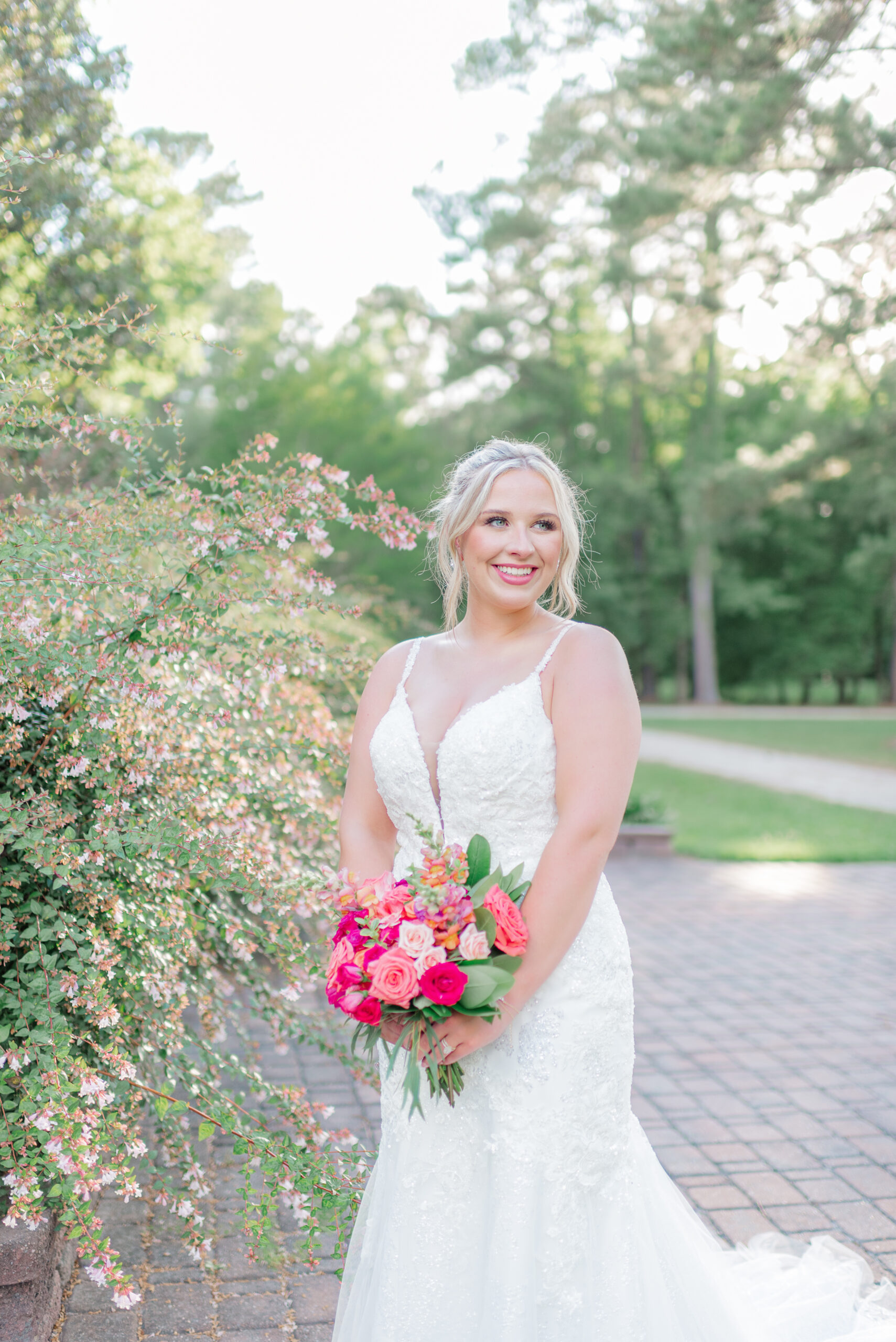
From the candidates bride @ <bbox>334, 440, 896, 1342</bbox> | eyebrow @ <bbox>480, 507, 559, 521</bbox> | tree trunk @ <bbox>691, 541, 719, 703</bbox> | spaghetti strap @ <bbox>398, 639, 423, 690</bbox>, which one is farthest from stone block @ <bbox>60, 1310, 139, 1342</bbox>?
tree trunk @ <bbox>691, 541, 719, 703</bbox>

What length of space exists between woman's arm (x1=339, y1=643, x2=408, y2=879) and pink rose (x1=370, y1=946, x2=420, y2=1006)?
22.3 inches

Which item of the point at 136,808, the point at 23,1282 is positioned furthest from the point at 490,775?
the point at 23,1282

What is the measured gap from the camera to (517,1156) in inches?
91.6

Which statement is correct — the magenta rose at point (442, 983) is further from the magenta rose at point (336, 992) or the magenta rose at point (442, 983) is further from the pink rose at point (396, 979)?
the magenta rose at point (336, 992)

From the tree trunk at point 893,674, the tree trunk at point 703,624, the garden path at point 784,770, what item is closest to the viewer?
the garden path at point 784,770

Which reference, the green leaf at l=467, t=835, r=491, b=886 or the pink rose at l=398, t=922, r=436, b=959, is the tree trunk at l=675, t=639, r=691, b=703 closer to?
the green leaf at l=467, t=835, r=491, b=886

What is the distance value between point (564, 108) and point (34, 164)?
76.7ft

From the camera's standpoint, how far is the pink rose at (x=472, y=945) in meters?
2.04

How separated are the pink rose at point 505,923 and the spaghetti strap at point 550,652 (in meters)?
0.55

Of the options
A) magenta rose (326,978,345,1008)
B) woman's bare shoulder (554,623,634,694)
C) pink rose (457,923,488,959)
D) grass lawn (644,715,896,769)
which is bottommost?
grass lawn (644,715,896,769)

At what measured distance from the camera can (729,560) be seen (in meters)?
39.1

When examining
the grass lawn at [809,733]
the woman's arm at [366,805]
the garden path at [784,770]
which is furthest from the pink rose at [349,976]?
the grass lawn at [809,733]

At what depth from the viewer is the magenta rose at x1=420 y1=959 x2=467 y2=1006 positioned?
6.60 ft

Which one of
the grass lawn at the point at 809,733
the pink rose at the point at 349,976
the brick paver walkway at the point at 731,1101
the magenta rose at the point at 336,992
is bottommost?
the grass lawn at the point at 809,733
